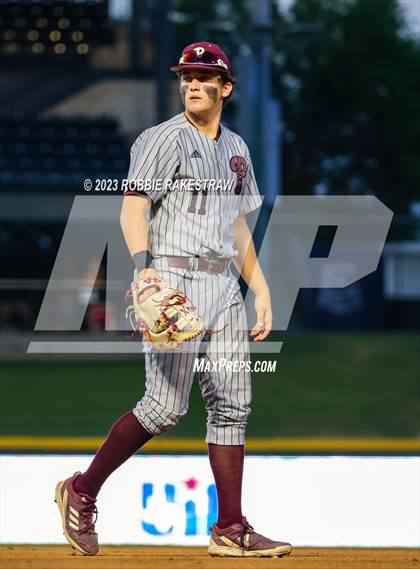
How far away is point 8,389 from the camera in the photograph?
16.9 metres

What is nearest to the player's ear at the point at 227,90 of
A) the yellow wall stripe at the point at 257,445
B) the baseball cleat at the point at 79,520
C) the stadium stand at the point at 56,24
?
the baseball cleat at the point at 79,520

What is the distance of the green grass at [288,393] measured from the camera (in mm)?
15555

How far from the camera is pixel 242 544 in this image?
537cm

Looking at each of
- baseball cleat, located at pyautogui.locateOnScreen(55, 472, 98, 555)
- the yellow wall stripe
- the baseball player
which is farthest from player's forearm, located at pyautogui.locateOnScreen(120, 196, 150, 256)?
the yellow wall stripe

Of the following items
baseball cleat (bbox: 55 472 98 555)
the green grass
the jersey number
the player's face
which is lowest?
baseball cleat (bbox: 55 472 98 555)

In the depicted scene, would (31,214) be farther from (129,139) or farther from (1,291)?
(129,139)

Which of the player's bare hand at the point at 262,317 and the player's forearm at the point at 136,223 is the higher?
the player's forearm at the point at 136,223

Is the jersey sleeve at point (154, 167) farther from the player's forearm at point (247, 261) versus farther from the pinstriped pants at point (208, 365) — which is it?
the player's forearm at point (247, 261)

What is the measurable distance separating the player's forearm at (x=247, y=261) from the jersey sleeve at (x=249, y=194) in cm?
6

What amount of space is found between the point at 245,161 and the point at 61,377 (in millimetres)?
12685

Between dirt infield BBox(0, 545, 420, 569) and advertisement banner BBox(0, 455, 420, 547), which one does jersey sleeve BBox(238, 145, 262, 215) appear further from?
advertisement banner BBox(0, 455, 420, 547)

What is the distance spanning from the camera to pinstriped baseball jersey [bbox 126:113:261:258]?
519 cm

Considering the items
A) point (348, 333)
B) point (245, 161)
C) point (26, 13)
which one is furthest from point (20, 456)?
point (348, 333)

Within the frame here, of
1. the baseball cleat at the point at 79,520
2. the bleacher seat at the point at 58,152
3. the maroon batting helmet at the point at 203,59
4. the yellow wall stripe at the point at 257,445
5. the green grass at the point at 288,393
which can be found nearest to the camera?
the maroon batting helmet at the point at 203,59
